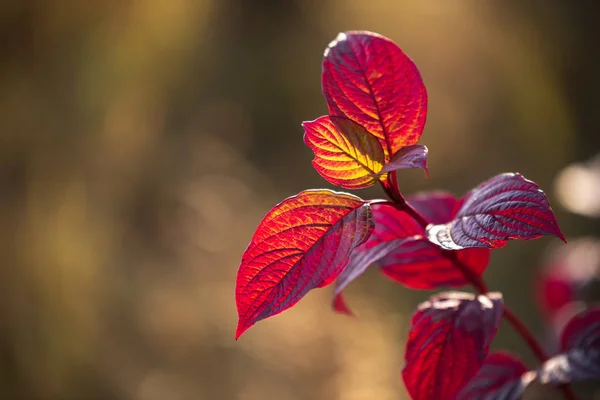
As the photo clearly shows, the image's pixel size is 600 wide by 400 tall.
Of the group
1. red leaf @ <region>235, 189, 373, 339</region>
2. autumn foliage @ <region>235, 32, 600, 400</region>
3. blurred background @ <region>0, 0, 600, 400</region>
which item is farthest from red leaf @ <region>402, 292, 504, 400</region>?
blurred background @ <region>0, 0, 600, 400</region>

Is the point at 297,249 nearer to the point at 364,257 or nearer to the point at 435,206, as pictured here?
the point at 364,257

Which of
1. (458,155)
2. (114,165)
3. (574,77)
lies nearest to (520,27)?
(574,77)

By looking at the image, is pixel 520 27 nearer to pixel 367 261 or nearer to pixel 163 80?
pixel 163 80

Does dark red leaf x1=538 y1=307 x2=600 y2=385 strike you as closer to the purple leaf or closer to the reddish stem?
the reddish stem

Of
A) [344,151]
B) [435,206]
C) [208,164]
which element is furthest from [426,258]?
[208,164]

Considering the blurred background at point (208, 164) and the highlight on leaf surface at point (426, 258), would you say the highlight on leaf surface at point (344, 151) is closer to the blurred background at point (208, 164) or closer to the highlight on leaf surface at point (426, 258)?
the highlight on leaf surface at point (426, 258)

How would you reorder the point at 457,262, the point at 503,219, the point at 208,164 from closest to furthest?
the point at 503,219 → the point at 457,262 → the point at 208,164

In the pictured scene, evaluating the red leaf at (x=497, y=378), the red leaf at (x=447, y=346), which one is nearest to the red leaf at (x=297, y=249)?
the red leaf at (x=447, y=346)
